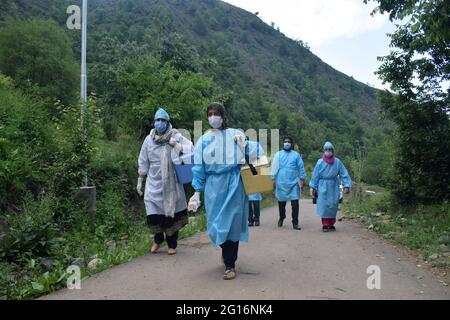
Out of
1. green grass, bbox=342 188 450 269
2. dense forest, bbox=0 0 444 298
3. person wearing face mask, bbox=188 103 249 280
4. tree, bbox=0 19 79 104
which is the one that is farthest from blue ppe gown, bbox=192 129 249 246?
tree, bbox=0 19 79 104

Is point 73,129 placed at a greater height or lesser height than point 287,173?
greater

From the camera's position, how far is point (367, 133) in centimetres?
9044

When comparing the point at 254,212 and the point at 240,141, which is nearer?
the point at 240,141

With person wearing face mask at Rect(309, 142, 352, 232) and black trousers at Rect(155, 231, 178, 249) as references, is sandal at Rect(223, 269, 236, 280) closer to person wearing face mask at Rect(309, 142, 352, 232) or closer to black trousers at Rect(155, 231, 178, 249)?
black trousers at Rect(155, 231, 178, 249)

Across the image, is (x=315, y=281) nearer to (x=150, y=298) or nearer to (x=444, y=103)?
(x=150, y=298)

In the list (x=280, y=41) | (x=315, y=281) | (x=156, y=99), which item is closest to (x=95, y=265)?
(x=315, y=281)

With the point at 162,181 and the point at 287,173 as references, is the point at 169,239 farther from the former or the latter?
the point at 287,173

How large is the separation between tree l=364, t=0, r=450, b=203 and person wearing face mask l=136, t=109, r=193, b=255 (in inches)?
267

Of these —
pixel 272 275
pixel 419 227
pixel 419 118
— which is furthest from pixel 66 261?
pixel 419 118

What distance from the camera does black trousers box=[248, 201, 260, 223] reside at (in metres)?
11.0

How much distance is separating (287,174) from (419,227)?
10.2 ft

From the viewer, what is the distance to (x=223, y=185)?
5582 millimetres

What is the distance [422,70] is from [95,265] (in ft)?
30.5
